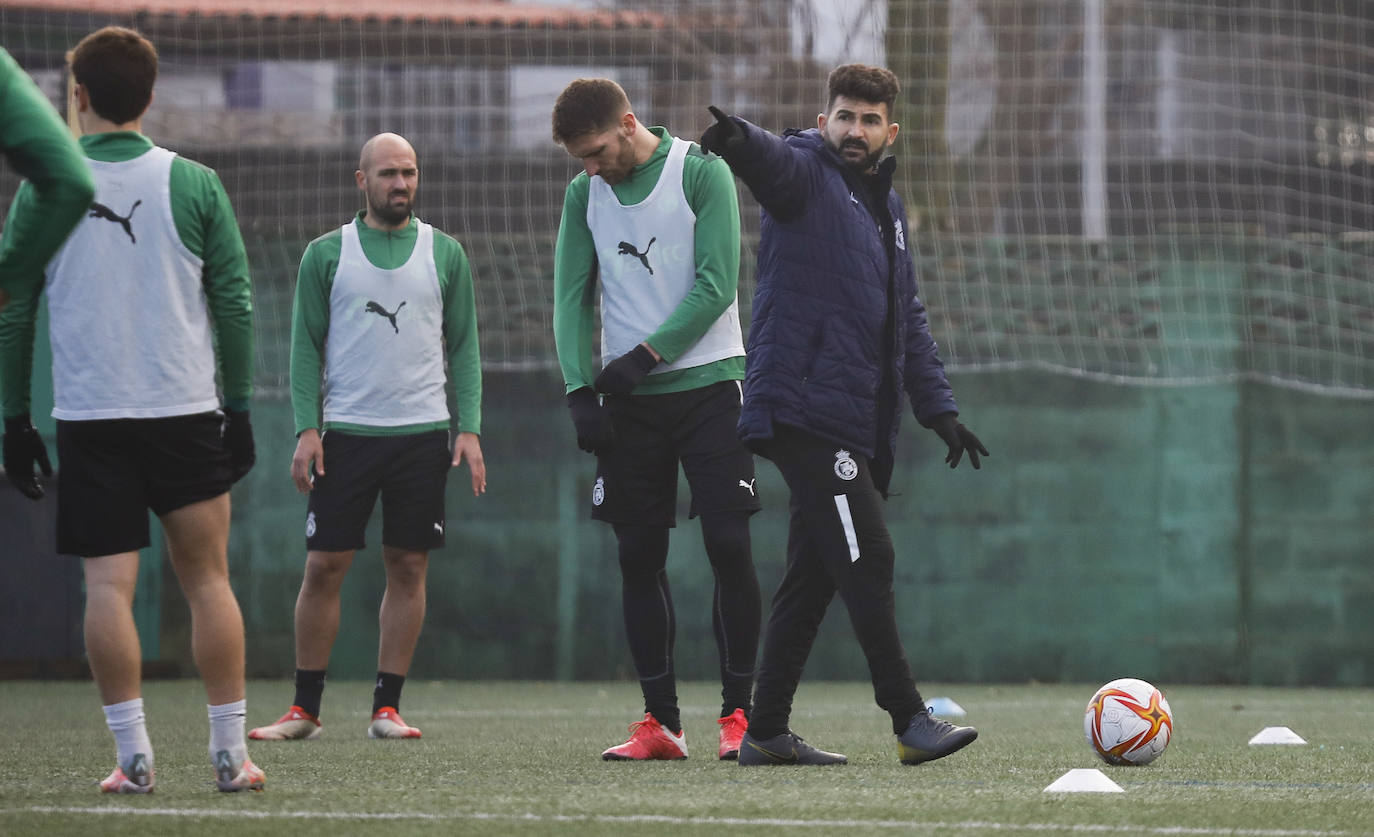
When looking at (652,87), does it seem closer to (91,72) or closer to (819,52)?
(819,52)

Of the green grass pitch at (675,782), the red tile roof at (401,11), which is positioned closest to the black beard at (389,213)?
the green grass pitch at (675,782)

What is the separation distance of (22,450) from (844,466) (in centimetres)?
210

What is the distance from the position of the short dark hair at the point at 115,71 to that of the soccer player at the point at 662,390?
1.38 m

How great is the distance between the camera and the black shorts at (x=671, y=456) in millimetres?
5547

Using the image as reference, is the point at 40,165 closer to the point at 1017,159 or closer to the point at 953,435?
the point at 953,435

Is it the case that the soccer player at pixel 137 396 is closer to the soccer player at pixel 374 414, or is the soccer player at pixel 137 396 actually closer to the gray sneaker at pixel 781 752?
the gray sneaker at pixel 781 752

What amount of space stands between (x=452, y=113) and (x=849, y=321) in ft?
22.1

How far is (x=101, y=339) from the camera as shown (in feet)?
14.3

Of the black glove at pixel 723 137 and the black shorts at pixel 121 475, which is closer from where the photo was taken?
the black shorts at pixel 121 475

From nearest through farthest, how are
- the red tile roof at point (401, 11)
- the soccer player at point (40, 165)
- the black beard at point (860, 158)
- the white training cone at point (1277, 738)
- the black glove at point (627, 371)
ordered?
1. the soccer player at point (40, 165)
2. the black beard at point (860, 158)
3. the black glove at point (627, 371)
4. the white training cone at point (1277, 738)
5. the red tile roof at point (401, 11)

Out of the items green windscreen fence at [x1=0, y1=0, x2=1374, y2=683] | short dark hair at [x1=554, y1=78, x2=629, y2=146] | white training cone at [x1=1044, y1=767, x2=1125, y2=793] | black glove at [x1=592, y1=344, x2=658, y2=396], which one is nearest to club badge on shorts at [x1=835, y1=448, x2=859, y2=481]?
black glove at [x1=592, y1=344, x2=658, y2=396]

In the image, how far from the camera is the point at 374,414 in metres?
6.80

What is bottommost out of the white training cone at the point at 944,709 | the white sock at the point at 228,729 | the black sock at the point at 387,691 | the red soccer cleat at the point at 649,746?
the white training cone at the point at 944,709

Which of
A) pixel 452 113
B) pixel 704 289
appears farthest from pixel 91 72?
pixel 452 113
